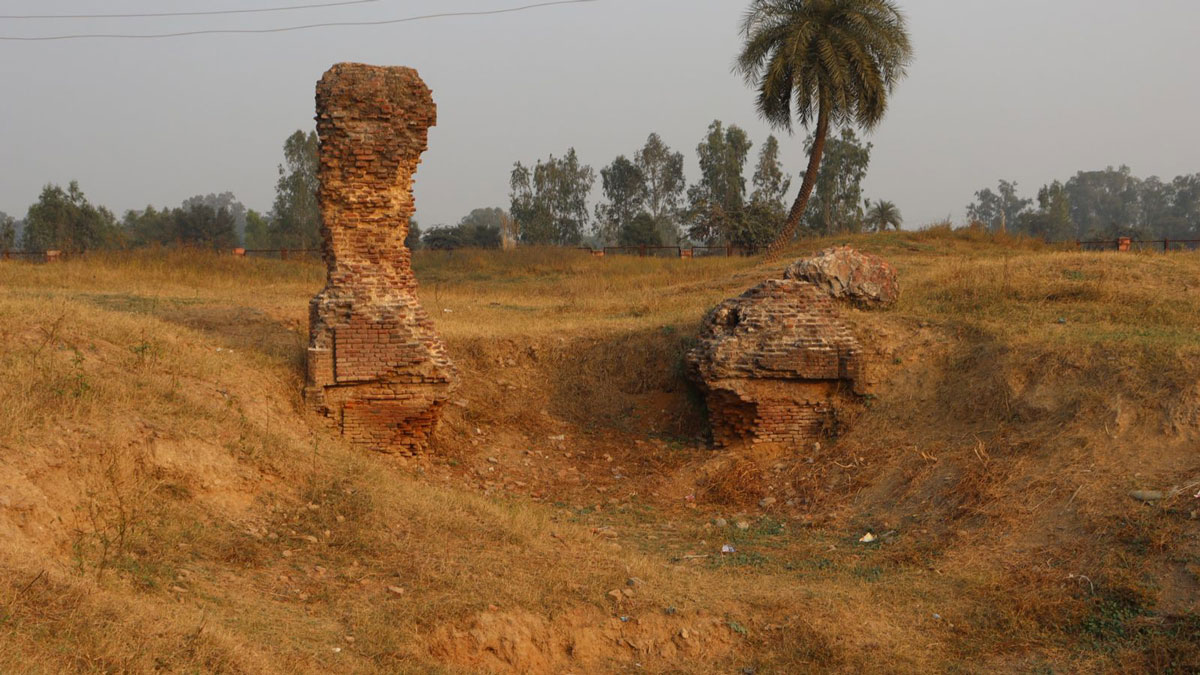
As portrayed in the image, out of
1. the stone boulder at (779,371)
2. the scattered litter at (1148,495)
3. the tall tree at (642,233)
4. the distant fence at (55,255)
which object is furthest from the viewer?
the tall tree at (642,233)

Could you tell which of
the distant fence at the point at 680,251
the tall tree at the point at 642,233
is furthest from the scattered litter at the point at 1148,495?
the tall tree at the point at 642,233

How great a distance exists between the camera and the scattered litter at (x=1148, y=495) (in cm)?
787

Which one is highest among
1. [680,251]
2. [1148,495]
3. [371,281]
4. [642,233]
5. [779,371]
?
[642,233]

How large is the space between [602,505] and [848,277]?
4672 mm

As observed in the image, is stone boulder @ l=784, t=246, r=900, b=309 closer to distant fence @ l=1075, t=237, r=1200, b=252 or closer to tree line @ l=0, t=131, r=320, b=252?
distant fence @ l=1075, t=237, r=1200, b=252

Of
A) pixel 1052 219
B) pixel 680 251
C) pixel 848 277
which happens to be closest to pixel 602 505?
pixel 848 277

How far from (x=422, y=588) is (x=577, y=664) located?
120 centimetres

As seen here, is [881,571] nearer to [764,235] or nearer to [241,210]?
[764,235]

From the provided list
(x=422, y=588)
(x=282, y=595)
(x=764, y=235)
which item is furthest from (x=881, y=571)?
(x=764, y=235)

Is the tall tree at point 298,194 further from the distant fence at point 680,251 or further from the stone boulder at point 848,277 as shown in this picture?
the stone boulder at point 848,277

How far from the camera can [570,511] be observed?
9828mm

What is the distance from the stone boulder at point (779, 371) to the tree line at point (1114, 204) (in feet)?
151

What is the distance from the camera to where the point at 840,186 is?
43.8 meters

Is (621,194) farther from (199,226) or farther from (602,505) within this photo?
(602,505)
